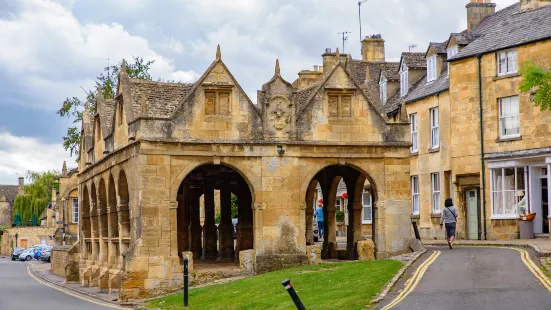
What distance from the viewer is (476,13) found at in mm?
50000

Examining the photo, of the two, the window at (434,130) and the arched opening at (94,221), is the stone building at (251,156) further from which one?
the window at (434,130)

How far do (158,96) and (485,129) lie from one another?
16371 mm

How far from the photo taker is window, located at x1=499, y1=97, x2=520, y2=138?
41750mm

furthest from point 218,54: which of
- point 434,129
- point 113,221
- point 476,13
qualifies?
point 476,13

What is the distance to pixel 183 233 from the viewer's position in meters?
42.6

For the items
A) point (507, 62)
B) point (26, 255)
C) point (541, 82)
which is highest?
point (507, 62)

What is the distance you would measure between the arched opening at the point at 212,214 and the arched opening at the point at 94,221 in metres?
3.53

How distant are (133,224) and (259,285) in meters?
6.70

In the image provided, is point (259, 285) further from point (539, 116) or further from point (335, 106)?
point (539, 116)

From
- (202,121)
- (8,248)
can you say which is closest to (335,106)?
(202,121)

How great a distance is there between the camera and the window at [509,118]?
41750 millimetres

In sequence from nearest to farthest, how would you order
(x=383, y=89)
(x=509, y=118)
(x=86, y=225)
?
(x=509, y=118) → (x=86, y=225) → (x=383, y=89)

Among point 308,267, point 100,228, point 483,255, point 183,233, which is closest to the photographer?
point 483,255

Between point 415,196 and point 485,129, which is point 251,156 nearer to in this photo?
point 485,129
